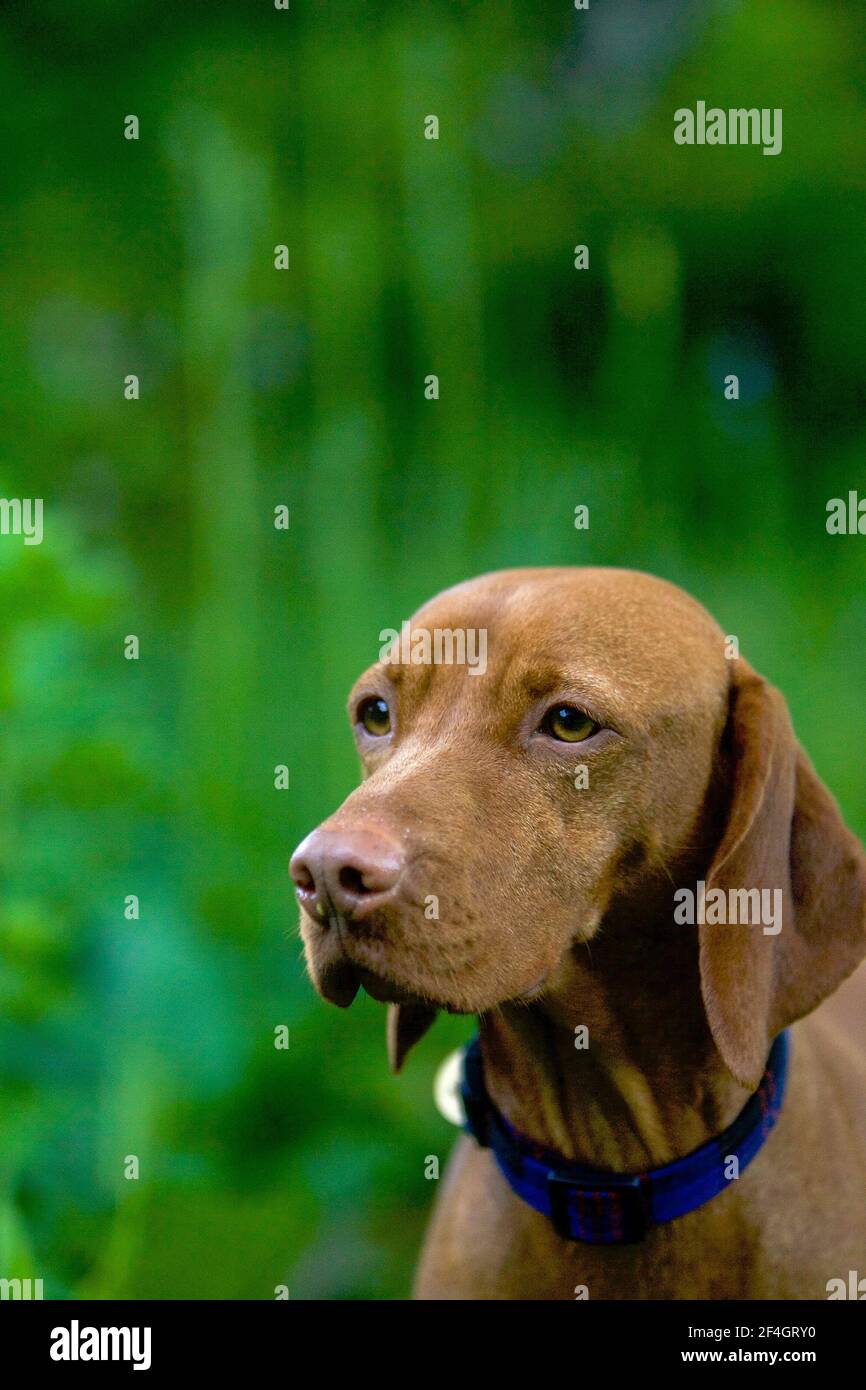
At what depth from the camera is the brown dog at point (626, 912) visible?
1.88 meters

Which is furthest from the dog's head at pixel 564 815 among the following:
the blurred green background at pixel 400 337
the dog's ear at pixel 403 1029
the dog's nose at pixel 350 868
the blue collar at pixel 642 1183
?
the blurred green background at pixel 400 337

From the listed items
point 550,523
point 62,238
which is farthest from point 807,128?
point 62,238

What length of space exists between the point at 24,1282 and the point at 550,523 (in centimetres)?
289

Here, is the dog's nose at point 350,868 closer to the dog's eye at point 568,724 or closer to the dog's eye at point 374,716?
the dog's eye at point 568,724

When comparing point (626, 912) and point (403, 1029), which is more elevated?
point (626, 912)

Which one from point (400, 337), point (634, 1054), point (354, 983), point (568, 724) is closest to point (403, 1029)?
point (634, 1054)

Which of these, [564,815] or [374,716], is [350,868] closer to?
[564,815]

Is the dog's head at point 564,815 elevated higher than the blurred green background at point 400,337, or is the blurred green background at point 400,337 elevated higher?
the blurred green background at point 400,337

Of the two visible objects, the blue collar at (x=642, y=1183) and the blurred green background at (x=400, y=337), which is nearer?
the blue collar at (x=642, y=1183)

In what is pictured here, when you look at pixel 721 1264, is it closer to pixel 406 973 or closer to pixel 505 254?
pixel 406 973

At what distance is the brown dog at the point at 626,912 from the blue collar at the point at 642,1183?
3 centimetres

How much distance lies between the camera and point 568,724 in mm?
1956

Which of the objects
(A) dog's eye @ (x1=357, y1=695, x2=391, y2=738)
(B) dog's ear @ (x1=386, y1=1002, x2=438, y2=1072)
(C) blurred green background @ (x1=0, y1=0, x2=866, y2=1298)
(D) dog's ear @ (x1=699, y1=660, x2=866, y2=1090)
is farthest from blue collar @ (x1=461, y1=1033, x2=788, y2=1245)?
(C) blurred green background @ (x1=0, y1=0, x2=866, y2=1298)

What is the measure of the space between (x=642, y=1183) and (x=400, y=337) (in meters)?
3.50
